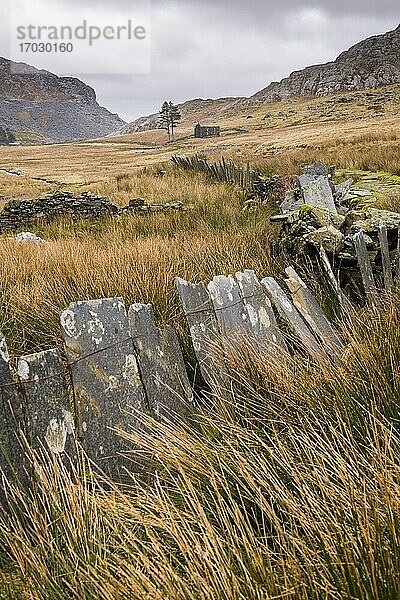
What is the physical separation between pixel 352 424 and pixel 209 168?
51.5 ft

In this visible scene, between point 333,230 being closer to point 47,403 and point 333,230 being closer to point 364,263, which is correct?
point 364,263

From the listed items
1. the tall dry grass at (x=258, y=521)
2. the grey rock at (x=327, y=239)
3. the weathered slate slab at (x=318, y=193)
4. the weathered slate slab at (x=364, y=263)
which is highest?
the weathered slate slab at (x=318, y=193)

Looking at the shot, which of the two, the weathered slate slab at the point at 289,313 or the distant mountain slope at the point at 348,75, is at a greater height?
the distant mountain slope at the point at 348,75

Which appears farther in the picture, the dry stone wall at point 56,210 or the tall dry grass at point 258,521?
the dry stone wall at point 56,210

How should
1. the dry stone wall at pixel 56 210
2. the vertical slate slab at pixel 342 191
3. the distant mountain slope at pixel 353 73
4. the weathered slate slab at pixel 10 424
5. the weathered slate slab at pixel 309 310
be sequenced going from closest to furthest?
the weathered slate slab at pixel 10 424 → the weathered slate slab at pixel 309 310 → the vertical slate slab at pixel 342 191 → the dry stone wall at pixel 56 210 → the distant mountain slope at pixel 353 73

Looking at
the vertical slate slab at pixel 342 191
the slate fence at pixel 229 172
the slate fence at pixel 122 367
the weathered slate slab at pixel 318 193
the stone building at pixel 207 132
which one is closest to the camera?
the slate fence at pixel 122 367

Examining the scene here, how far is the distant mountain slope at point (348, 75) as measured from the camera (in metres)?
110

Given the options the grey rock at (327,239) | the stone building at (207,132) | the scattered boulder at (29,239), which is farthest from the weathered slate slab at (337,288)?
the stone building at (207,132)

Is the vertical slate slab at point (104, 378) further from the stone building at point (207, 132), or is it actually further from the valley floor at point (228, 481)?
the stone building at point (207, 132)

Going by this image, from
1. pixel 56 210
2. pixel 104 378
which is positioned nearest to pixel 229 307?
pixel 104 378

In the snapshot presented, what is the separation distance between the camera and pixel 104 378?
98.3 inches

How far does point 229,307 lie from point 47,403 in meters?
1.36

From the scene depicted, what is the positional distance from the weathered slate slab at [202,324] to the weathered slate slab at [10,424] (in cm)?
110

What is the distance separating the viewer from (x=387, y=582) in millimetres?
1190
